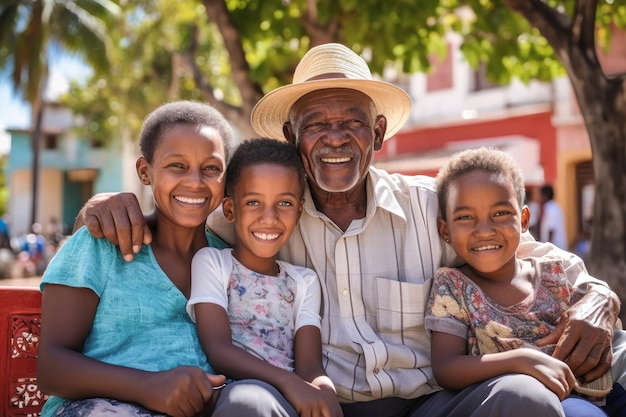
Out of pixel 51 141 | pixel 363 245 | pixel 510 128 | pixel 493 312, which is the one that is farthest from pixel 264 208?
pixel 51 141

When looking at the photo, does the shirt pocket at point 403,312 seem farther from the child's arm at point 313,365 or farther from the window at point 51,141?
the window at point 51,141

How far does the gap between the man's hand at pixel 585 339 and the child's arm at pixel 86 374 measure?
1.34 m

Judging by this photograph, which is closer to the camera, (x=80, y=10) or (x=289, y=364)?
(x=289, y=364)

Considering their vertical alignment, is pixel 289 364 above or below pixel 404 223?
below

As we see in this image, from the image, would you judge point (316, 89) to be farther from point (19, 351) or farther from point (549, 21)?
point (549, 21)

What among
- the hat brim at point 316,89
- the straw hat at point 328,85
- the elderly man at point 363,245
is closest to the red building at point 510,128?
the hat brim at point 316,89

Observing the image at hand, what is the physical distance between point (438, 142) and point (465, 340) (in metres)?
15.4

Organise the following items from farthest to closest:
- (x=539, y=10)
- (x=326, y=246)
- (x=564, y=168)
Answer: (x=564, y=168)
(x=539, y=10)
(x=326, y=246)

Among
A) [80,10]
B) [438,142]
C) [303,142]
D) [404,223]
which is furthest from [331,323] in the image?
[80,10]

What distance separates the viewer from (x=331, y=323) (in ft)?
9.99

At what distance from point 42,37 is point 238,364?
20.4 meters

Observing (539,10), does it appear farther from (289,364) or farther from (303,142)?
(289,364)

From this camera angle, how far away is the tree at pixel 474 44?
4984mm

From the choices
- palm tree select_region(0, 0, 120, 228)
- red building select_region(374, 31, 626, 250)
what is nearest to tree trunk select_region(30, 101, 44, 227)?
palm tree select_region(0, 0, 120, 228)
